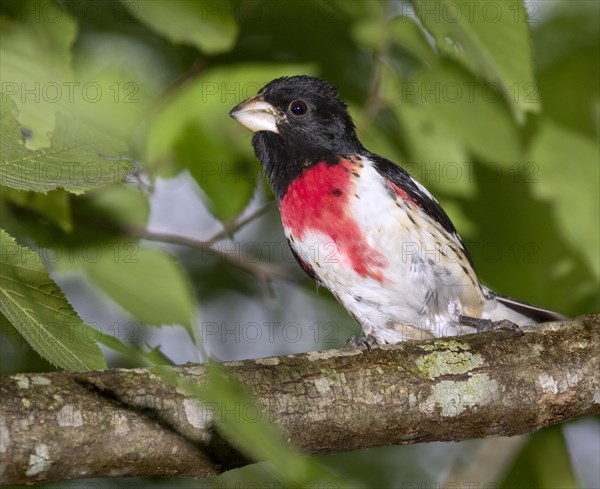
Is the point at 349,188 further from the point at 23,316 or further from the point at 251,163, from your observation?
the point at 23,316

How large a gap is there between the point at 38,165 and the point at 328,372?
1125 millimetres

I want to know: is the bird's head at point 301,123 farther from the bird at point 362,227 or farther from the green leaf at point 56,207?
the green leaf at point 56,207

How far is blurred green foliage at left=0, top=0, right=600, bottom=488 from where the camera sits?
4.80 feet

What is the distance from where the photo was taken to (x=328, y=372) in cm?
231

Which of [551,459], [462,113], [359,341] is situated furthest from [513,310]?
[462,113]

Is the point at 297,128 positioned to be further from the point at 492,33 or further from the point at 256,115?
the point at 492,33

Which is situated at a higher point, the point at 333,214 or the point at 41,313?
the point at 333,214

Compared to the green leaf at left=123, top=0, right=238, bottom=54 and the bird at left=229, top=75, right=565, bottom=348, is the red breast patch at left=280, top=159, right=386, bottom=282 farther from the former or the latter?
the green leaf at left=123, top=0, right=238, bottom=54

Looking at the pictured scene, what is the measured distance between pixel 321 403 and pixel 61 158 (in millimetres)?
1058

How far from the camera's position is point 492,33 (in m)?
1.44

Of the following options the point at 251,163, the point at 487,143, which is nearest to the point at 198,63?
the point at 251,163

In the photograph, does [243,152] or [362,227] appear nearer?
[243,152]

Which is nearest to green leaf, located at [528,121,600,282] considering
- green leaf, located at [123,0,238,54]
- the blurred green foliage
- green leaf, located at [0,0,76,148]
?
the blurred green foliage

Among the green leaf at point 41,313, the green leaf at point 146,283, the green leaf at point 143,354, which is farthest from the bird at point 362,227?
the green leaf at point 143,354
